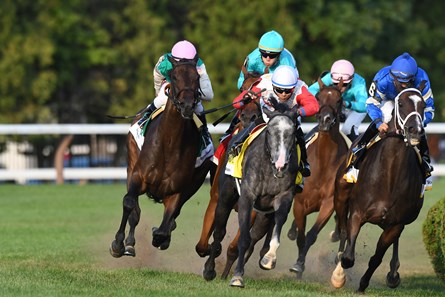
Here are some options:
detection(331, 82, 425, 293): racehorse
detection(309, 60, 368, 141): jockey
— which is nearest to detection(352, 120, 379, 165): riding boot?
detection(331, 82, 425, 293): racehorse

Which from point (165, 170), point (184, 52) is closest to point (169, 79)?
point (184, 52)

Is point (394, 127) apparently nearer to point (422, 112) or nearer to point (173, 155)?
point (422, 112)

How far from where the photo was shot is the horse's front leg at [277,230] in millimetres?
10922

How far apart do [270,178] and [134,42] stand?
65.0ft

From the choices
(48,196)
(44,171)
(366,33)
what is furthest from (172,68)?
(366,33)

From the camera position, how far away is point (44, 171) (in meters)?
23.6

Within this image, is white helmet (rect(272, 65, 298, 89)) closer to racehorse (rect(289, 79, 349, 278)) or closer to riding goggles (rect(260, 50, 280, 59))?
riding goggles (rect(260, 50, 280, 59))

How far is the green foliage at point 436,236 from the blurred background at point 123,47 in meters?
15.0

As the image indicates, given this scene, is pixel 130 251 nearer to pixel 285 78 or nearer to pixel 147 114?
pixel 147 114

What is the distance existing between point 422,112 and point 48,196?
1146cm

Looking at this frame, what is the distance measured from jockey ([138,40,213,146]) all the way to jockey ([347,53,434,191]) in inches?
62.8

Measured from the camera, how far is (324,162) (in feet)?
45.6

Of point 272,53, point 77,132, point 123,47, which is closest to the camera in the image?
point 272,53

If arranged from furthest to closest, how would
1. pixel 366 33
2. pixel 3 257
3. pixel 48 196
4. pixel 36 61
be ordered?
pixel 366 33 → pixel 36 61 → pixel 48 196 → pixel 3 257
